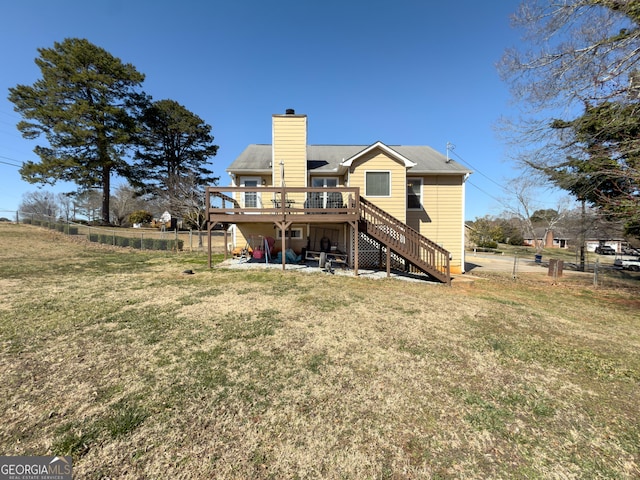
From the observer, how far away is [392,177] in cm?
1134

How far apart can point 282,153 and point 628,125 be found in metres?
11.6

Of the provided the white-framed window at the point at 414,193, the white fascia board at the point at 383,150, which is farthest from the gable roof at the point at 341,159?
the white-framed window at the point at 414,193

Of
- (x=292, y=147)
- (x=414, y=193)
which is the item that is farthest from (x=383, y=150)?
(x=292, y=147)

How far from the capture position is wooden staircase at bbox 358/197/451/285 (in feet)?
30.8

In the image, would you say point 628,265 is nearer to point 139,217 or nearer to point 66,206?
point 139,217

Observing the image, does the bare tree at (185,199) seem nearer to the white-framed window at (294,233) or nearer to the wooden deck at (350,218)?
the white-framed window at (294,233)

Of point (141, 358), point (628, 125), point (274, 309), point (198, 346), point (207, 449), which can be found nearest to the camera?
point (207, 449)

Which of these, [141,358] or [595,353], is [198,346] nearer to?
[141,358]

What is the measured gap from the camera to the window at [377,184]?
11.3 meters

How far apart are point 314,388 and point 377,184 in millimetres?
9806

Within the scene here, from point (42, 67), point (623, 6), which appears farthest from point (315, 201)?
point (42, 67)

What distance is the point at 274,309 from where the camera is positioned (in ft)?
18.5

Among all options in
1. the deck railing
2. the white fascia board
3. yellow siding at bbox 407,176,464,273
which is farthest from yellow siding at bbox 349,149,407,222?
yellow siding at bbox 407,176,464,273

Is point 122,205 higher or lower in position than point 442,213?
higher
